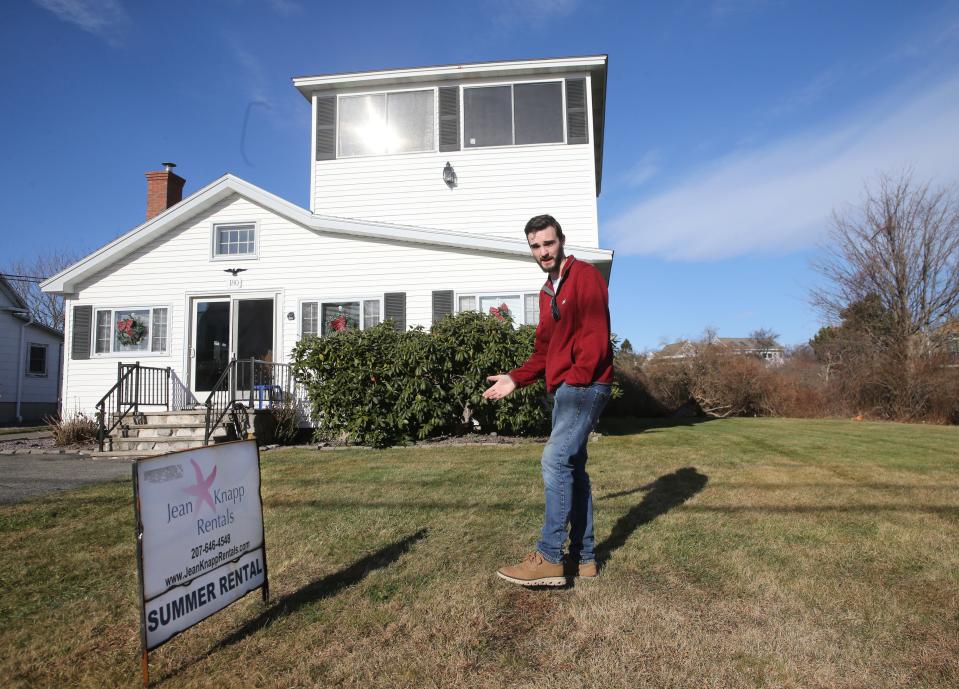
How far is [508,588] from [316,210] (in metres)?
11.7

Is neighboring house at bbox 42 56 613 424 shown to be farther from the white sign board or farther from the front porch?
the white sign board

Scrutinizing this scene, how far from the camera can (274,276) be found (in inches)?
461

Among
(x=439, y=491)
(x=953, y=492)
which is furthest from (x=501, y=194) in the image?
(x=953, y=492)

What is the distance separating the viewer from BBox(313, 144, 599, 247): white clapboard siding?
12.6m

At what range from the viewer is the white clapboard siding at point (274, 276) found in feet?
37.0

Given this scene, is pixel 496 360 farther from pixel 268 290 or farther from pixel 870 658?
pixel 870 658

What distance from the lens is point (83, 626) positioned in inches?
112

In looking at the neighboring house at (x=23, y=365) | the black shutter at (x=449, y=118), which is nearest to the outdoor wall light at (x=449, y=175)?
the black shutter at (x=449, y=118)

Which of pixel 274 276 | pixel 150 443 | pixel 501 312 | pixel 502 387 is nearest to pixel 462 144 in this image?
pixel 501 312

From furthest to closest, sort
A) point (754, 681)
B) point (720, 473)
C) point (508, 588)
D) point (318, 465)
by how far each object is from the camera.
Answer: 1. point (318, 465)
2. point (720, 473)
3. point (508, 588)
4. point (754, 681)

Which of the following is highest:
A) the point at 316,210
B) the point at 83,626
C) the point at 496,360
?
the point at 316,210

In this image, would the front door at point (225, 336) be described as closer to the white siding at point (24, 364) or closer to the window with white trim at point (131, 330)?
the window with white trim at point (131, 330)

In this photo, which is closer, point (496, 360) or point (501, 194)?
point (496, 360)

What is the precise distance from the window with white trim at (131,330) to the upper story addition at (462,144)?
159 inches
